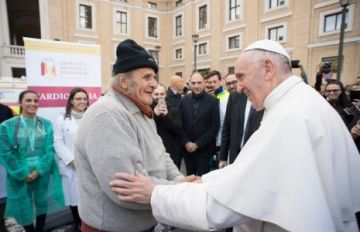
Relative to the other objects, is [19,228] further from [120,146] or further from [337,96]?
[337,96]

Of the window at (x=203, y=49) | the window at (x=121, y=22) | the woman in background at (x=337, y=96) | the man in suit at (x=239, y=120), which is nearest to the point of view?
the man in suit at (x=239, y=120)

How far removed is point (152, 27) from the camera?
27547mm

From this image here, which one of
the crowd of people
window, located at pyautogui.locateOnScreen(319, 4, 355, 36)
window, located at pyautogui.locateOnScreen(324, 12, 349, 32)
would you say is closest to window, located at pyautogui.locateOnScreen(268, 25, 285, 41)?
window, located at pyautogui.locateOnScreen(319, 4, 355, 36)

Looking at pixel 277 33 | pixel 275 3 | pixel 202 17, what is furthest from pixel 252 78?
pixel 202 17

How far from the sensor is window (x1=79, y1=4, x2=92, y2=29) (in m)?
22.9

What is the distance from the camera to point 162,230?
3.31 meters

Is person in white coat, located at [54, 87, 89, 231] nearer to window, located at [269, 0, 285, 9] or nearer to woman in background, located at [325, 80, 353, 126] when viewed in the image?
woman in background, located at [325, 80, 353, 126]

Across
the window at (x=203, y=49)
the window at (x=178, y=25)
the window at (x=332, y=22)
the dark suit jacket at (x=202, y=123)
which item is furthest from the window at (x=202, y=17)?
the dark suit jacket at (x=202, y=123)

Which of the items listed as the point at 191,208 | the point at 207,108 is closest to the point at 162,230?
the point at 207,108

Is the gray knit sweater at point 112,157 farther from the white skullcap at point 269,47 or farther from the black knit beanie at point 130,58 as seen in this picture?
the white skullcap at point 269,47

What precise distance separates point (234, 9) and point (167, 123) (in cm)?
2086

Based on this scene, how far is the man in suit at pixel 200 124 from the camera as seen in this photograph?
13.4ft

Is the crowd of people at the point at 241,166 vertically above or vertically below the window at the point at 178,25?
below

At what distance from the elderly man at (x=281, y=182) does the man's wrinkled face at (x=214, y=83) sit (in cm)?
364
